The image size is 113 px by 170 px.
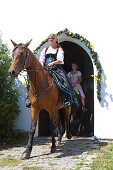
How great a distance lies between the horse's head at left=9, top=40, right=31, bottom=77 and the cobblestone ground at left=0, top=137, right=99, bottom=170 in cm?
183

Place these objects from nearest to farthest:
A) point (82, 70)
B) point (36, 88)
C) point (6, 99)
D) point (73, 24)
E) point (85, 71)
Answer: point (36, 88) → point (6, 99) → point (73, 24) → point (85, 71) → point (82, 70)

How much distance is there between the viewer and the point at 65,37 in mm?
8500

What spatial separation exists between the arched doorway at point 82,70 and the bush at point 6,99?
4.22 ft

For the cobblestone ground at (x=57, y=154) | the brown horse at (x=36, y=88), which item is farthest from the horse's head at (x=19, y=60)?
the cobblestone ground at (x=57, y=154)

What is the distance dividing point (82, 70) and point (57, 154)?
5275 millimetres

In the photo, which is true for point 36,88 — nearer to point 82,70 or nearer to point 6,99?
point 6,99

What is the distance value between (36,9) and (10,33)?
3.71 feet

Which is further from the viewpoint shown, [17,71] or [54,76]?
[54,76]

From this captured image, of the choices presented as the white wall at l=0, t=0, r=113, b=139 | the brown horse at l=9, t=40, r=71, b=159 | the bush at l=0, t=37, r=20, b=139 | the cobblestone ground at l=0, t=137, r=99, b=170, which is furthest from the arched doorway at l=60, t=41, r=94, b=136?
the brown horse at l=9, t=40, r=71, b=159

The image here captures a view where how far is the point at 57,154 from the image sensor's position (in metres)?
6.30

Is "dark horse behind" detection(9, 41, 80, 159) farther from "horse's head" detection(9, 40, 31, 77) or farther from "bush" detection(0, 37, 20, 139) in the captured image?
"bush" detection(0, 37, 20, 139)

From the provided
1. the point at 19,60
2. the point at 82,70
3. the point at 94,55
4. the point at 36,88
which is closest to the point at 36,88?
the point at 36,88

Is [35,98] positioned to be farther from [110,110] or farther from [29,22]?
[29,22]

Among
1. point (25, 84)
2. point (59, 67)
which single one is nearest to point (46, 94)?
A: point (59, 67)
